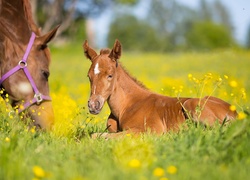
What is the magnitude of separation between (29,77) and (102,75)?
0.99 meters

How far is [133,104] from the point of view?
650 cm

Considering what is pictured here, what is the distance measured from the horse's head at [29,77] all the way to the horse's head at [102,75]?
0.66 meters

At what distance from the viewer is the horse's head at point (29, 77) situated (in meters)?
6.14

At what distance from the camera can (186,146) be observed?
177 inches

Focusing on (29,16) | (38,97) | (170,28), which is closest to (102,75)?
(38,97)

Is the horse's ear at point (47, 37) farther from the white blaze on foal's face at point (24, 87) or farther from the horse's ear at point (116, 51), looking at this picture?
the horse's ear at point (116, 51)

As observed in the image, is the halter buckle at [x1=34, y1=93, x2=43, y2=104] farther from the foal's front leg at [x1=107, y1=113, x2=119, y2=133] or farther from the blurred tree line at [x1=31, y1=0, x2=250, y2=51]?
the blurred tree line at [x1=31, y1=0, x2=250, y2=51]

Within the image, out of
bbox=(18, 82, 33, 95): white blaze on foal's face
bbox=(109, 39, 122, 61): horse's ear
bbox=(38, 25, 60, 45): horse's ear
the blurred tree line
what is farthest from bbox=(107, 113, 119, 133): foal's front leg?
the blurred tree line

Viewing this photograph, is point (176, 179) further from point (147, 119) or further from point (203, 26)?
point (203, 26)

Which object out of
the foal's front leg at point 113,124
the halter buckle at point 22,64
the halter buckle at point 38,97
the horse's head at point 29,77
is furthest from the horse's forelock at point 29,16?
the foal's front leg at point 113,124

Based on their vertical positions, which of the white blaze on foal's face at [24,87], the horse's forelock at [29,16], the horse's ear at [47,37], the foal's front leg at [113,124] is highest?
the horse's forelock at [29,16]

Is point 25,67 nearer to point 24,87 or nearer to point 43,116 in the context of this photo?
point 24,87

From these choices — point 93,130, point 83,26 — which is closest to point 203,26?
point 83,26

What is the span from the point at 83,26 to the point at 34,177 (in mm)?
41188
